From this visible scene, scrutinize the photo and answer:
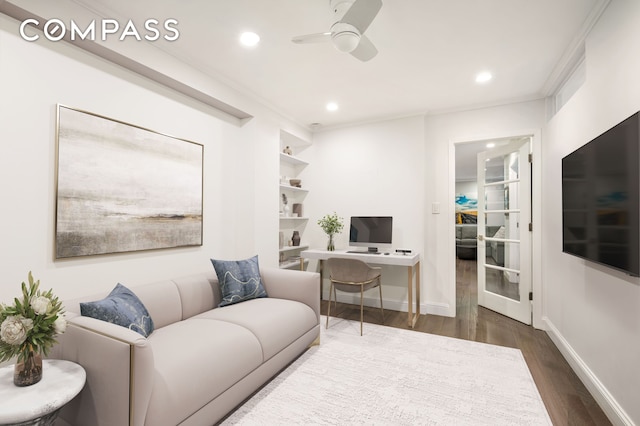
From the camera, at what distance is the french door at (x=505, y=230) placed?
351 cm

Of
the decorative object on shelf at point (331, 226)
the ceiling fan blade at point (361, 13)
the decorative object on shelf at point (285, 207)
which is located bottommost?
the decorative object on shelf at point (331, 226)

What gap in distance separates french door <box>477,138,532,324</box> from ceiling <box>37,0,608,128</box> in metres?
0.77

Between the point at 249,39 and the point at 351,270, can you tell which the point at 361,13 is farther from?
the point at 351,270

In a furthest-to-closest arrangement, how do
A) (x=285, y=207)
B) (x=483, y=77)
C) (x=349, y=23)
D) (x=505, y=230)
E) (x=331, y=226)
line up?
(x=285, y=207) → (x=331, y=226) → (x=505, y=230) → (x=483, y=77) → (x=349, y=23)

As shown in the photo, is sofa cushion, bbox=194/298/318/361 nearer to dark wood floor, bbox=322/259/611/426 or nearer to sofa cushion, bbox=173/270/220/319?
sofa cushion, bbox=173/270/220/319

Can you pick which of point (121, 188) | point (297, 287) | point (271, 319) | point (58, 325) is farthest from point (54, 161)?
point (297, 287)

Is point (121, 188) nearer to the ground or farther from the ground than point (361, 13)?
nearer to the ground

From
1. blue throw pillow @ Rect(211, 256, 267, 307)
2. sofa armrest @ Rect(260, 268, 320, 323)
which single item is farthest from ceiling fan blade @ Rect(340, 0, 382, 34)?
blue throw pillow @ Rect(211, 256, 267, 307)

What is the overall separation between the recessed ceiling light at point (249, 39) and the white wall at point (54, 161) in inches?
26.3

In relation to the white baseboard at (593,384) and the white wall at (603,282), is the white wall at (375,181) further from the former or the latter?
the white baseboard at (593,384)

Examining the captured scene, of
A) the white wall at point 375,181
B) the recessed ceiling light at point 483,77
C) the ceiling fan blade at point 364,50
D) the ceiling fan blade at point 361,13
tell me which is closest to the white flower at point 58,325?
the ceiling fan blade at point 361,13

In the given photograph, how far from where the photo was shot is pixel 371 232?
4.04 metres

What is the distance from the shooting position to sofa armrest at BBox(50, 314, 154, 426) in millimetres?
1294

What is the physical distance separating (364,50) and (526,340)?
306cm
